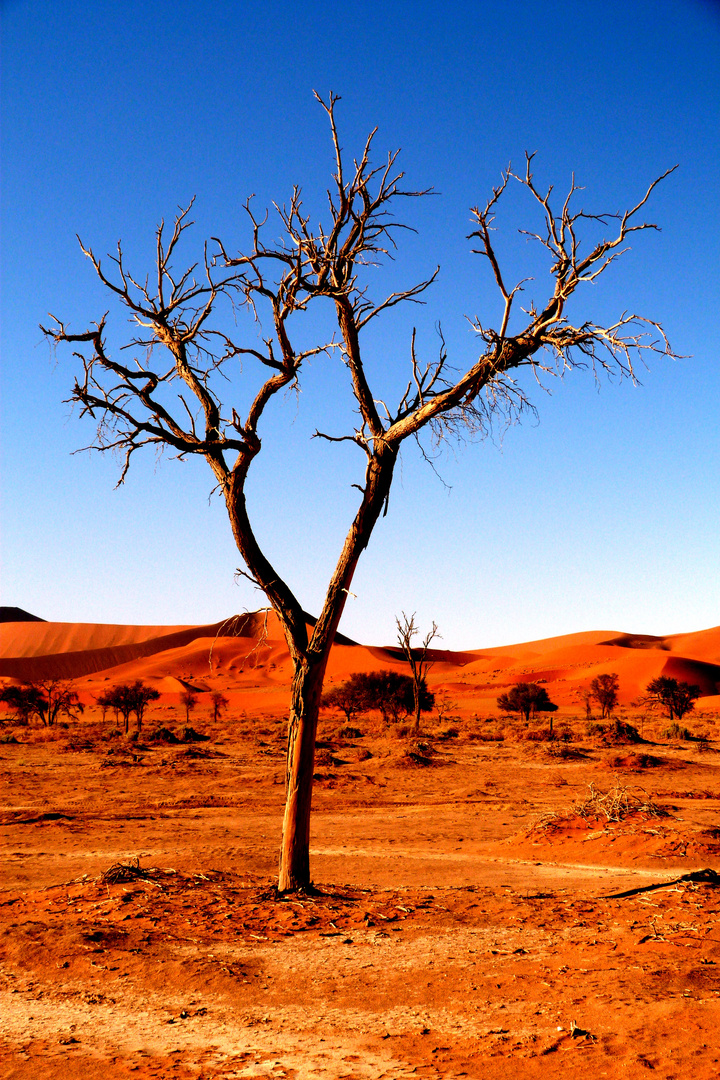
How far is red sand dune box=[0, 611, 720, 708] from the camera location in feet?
217

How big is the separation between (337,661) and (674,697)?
46.1 m

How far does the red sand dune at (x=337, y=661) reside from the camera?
66.1 meters

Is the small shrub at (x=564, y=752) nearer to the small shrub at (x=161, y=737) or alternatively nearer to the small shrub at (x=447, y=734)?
the small shrub at (x=447, y=734)

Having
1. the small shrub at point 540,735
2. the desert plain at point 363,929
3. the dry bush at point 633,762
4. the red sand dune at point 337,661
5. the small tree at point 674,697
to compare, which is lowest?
the desert plain at point 363,929

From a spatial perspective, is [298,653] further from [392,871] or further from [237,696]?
[237,696]

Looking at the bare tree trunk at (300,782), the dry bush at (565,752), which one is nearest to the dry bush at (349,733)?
the dry bush at (565,752)

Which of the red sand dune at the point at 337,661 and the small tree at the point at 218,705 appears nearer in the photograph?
the small tree at the point at 218,705

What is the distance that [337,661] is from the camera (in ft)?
282

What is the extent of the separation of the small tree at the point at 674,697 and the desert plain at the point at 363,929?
2497cm

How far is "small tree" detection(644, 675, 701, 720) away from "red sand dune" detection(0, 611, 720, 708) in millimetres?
7702

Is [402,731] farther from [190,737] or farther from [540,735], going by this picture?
[190,737]

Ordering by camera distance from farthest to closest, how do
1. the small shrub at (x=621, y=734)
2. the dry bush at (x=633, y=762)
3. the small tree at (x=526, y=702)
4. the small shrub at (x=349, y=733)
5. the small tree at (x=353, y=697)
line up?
the small tree at (x=526, y=702)
the small tree at (x=353, y=697)
the small shrub at (x=349, y=733)
the small shrub at (x=621, y=734)
the dry bush at (x=633, y=762)

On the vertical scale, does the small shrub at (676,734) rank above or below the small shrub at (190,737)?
above

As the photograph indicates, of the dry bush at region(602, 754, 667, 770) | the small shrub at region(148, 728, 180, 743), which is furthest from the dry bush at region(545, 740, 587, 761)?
the small shrub at region(148, 728, 180, 743)
